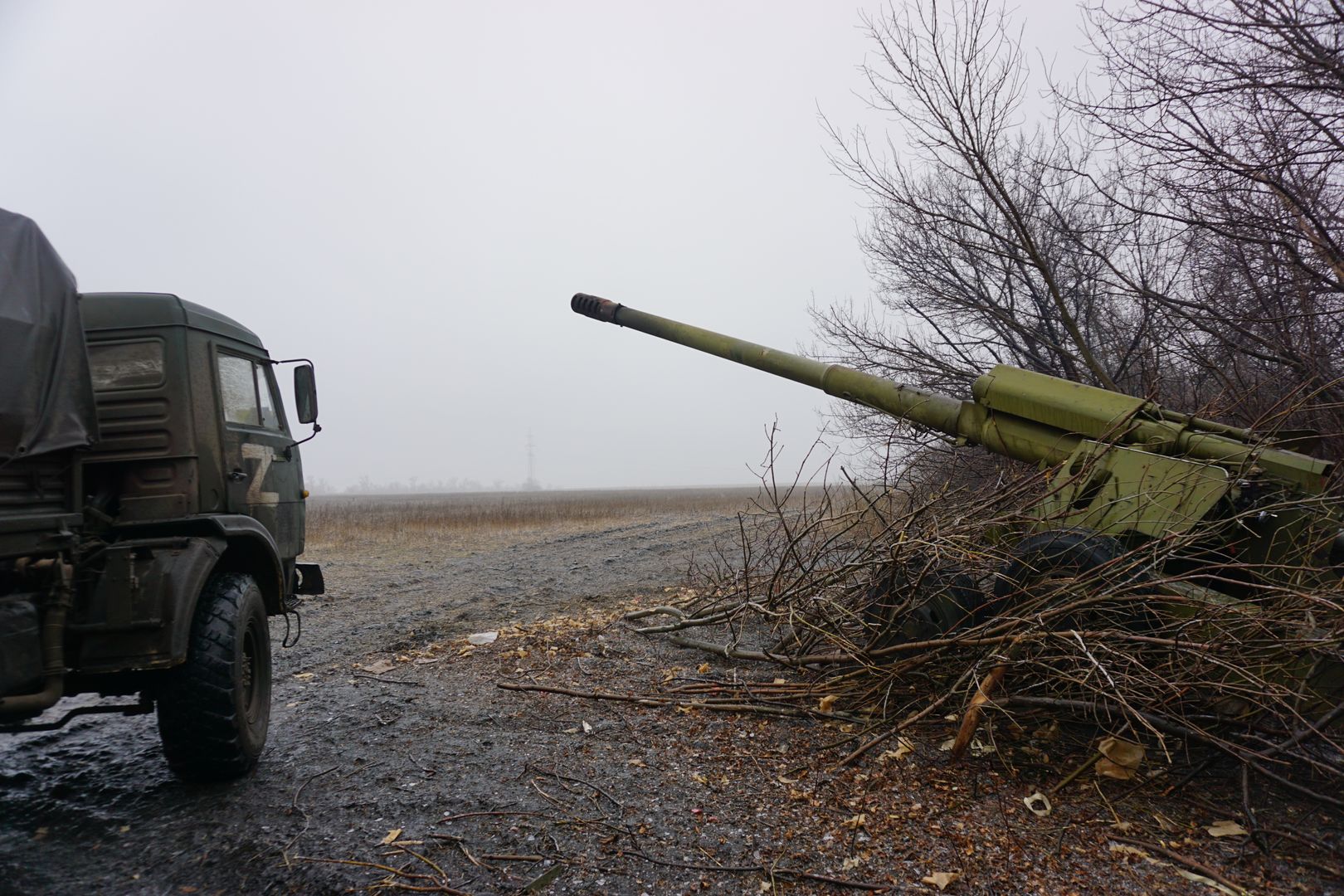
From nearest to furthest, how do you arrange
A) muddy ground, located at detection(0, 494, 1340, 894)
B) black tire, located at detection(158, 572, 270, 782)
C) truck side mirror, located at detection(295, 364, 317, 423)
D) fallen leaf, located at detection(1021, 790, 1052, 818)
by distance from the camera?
muddy ground, located at detection(0, 494, 1340, 894), fallen leaf, located at detection(1021, 790, 1052, 818), black tire, located at detection(158, 572, 270, 782), truck side mirror, located at detection(295, 364, 317, 423)

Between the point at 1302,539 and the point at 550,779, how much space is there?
3.96 meters

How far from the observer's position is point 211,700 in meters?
3.40

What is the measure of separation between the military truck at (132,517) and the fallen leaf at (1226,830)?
4227 mm

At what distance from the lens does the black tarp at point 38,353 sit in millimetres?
2865

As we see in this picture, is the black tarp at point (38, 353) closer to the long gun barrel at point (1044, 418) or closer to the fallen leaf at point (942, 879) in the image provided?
the fallen leaf at point (942, 879)

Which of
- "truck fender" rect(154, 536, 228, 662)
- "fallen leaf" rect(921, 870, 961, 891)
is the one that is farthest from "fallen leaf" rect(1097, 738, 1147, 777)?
"truck fender" rect(154, 536, 228, 662)

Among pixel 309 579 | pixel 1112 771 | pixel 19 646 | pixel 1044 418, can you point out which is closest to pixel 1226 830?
pixel 1112 771

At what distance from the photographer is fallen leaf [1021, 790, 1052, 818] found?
3.18 metres

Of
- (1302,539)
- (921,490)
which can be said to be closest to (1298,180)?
(1302,539)

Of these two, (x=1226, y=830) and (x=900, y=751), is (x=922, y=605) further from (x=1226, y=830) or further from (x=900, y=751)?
(x=1226, y=830)

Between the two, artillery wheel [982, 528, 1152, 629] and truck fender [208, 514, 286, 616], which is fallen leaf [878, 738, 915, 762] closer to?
artillery wheel [982, 528, 1152, 629]

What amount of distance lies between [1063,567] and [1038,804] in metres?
1.20

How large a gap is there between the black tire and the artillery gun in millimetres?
3535

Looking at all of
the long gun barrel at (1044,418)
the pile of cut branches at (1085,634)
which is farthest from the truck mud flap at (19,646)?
the long gun barrel at (1044,418)
